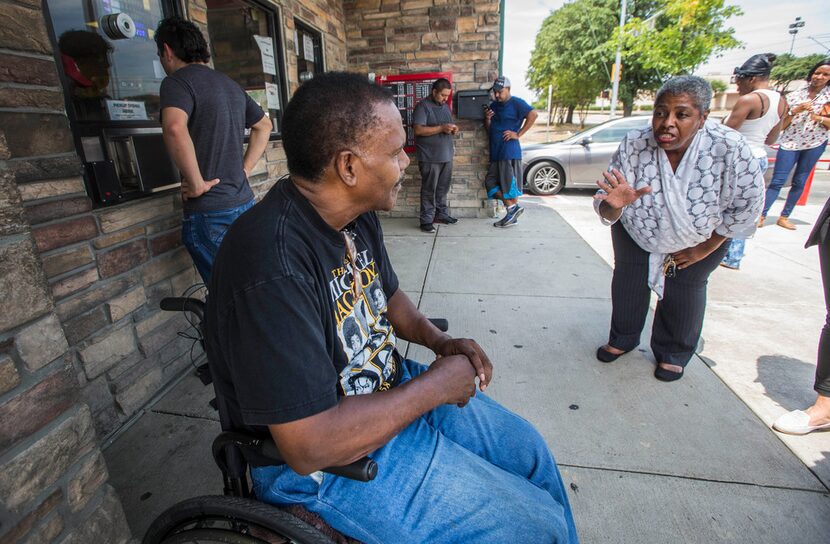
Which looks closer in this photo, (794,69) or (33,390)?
(33,390)

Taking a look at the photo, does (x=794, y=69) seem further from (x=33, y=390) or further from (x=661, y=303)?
(x=33, y=390)

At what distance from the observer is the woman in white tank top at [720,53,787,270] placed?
13.0ft

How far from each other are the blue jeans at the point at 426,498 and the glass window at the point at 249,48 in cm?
317

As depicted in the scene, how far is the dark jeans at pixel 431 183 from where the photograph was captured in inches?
233

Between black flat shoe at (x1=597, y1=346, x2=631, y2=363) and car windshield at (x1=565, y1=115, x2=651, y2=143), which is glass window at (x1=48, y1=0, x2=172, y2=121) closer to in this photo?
black flat shoe at (x1=597, y1=346, x2=631, y2=363)

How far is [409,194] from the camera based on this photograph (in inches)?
262

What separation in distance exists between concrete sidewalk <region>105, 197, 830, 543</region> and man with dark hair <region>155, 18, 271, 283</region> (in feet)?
3.24

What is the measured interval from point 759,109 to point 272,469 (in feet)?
15.9

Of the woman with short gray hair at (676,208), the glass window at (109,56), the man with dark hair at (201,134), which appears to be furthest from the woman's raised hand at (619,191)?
the glass window at (109,56)

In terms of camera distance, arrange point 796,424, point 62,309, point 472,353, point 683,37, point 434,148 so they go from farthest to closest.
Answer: point 683,37 → point 434,148 → point 796,424 → point 62,309 → point 472,353

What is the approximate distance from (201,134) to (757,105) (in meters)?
4.52

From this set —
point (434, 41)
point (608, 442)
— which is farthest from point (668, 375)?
point (434, 41)

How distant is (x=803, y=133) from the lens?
4.90 meters

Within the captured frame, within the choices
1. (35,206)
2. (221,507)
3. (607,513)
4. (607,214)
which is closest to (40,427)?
(221,507)
